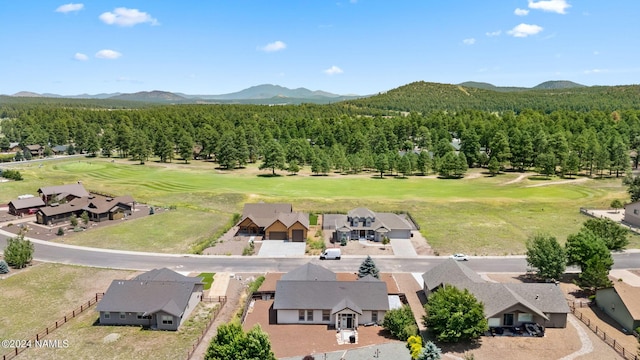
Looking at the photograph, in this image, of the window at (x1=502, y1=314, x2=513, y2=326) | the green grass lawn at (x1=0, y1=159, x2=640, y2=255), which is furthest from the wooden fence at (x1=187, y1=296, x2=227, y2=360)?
the window at (x1=502, y1=314, x2=513, y2=326)

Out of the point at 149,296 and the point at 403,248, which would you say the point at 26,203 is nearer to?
the point at 149,296

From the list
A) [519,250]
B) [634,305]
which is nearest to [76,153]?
[519,250]

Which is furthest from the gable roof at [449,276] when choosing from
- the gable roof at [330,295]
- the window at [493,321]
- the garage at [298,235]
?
the garage at [298,235]

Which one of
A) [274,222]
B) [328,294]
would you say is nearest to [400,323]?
[328,294]

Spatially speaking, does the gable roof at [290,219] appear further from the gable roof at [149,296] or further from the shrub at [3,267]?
the shrub at [3,267]

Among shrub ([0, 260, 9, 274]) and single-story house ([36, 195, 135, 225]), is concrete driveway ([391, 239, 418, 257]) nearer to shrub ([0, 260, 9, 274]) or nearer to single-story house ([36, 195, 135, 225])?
shrub ([0, 260, 9, 274])

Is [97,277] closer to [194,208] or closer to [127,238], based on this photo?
[127,238]
